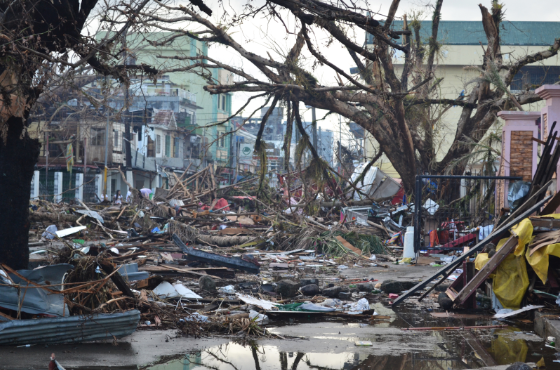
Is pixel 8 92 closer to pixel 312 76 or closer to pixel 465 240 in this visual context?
pixel 465 240

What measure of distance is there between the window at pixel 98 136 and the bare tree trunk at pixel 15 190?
3859 centimetres

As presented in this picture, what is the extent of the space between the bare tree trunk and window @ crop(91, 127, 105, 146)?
3859 cm

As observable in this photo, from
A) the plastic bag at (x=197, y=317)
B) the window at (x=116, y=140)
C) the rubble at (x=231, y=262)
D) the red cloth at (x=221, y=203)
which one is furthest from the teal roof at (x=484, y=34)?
the plastic bag at (x=197, y=317)

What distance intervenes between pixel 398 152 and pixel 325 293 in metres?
9.63

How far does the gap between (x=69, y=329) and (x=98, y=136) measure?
133 ft

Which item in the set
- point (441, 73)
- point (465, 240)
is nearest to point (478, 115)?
point (465, 240)

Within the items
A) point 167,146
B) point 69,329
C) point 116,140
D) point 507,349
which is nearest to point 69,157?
point 116,140

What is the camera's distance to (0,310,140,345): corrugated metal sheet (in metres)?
4.73

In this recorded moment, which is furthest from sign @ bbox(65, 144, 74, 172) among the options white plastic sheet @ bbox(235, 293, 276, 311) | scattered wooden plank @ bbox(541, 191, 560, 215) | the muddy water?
scattered wooden plank @ bbox(541, 191, 560, 215)

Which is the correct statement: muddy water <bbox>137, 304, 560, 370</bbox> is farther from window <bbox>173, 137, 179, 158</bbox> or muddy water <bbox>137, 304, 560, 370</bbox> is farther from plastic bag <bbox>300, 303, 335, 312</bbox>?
window <bbox>173, 137, 179, 158</bbox>

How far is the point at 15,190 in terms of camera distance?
19.9ft

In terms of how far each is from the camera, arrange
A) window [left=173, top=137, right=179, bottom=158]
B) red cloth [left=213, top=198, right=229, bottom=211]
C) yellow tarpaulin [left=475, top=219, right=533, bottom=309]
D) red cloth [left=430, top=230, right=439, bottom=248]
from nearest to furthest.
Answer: yellow tarpaulin [left=475, top=219, right=533, bottom=309] → red cloth [left=430, top=230, right=439, bottom=248] → red cloth [left=213, top=198, right=229, bottom=211] → window [left=173, top=137, right=179, bottom=158]

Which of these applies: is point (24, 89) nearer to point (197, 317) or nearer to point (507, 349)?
point (197, 317)

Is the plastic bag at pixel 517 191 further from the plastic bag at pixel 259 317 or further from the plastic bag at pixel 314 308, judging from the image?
the plastic bag at pixel 259 317
